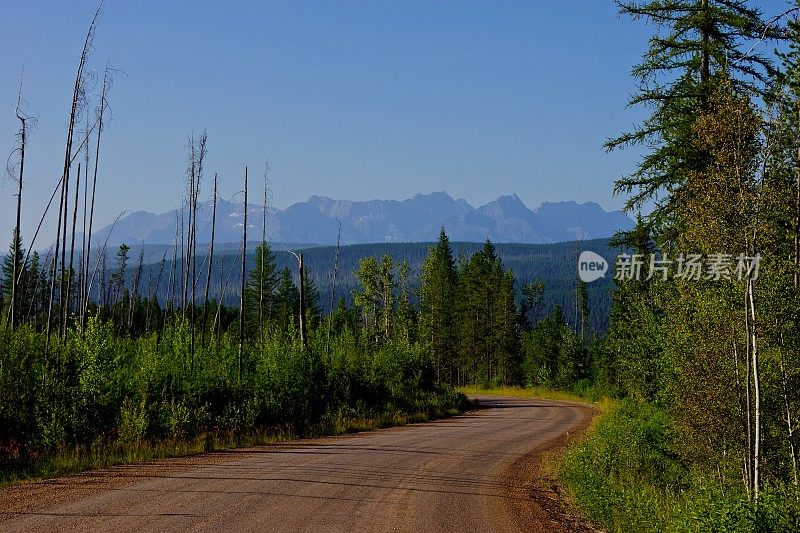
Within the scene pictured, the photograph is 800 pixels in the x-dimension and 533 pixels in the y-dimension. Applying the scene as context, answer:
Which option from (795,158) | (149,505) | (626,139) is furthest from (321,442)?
(795,158)

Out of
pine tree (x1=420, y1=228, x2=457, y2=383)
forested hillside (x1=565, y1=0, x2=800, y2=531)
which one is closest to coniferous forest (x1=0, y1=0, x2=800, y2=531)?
forested hillside (x1=565, y1=0, x2=800, y2=531)

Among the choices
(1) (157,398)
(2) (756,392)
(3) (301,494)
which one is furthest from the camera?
(1) (157,398)

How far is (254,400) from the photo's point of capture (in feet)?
78.9

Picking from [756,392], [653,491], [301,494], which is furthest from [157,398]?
[756,392]

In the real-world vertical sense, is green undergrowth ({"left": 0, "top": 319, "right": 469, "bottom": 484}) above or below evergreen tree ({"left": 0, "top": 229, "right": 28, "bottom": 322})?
below

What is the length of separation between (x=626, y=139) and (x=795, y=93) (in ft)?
22.6

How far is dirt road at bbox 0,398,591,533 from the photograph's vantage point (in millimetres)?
10883

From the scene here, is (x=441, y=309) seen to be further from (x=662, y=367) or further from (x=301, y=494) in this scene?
(x=301, y=494)

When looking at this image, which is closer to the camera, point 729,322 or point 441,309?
point 729,322

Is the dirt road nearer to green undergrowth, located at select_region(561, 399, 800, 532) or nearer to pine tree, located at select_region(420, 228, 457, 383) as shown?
green undergrowth, located at select_region(561, 399, 800, 532)

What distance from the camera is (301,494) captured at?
13.2 meters

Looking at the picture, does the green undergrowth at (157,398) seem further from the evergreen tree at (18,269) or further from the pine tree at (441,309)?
the pine tree at (441,309)

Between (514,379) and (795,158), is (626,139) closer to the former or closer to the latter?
(795,158)

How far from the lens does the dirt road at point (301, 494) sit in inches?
428
